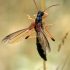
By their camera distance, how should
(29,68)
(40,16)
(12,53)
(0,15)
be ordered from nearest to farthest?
(40,16), (29,68), (12,53), (0,15)

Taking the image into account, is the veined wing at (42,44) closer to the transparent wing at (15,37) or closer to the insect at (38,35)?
the insect at (38,35)

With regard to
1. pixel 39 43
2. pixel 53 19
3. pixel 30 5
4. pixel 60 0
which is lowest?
pixel 39 43

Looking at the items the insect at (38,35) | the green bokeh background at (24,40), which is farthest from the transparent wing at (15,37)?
the green bokeh background at (24,40)

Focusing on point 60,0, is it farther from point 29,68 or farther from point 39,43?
point 39,43

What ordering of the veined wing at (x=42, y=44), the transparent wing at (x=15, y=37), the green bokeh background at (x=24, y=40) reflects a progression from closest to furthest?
the veined wing at (x=42, y=44)
the transparent wing at (x=15, y=37)
the green bokeh background at (x=24, y=40)

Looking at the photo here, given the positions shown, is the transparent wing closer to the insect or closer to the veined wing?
the insect

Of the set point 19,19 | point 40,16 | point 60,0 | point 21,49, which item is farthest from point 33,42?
point 40,16
